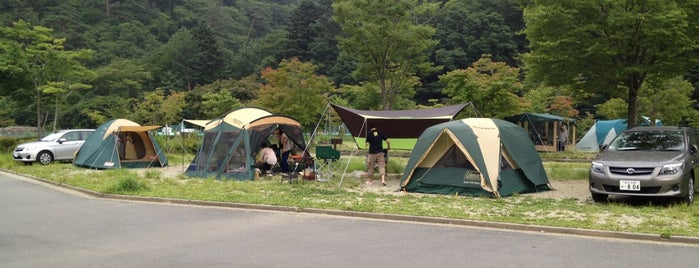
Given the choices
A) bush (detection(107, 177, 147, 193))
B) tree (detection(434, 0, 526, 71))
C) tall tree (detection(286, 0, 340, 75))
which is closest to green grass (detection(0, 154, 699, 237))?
bush (detection(107, 177, 147, 193))

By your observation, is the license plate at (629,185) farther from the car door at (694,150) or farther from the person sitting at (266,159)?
the person sitting at (266,159)

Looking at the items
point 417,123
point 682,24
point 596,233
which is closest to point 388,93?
point 417,123

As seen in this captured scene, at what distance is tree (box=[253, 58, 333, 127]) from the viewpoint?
96.1 feet

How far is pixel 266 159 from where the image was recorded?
1483 cm

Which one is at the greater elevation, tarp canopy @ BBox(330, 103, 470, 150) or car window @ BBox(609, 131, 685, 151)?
tarp canopy @ BBox(330, 103, 470, 150)

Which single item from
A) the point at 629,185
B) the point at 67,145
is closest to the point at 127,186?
the point at 67,145

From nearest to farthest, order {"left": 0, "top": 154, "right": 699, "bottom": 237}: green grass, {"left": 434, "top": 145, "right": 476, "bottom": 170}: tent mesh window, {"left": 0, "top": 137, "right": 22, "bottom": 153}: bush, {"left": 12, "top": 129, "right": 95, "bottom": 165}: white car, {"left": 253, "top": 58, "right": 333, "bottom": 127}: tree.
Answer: {"left": 0, "top": 154, "right": 699, "bottom": 237}: green grass, {"left": 434, "top": 145, "right": 476, "bottom": 170}: tent mesh window, {"left": 12, "top": 129, "right": 95, "bottom": 165}: white car, {"left": 0, "top": 137, "right": 22, "bottom": 153}: bush, {"left": 253, "top": 58, "right": 333, "bottom": 127}: tree

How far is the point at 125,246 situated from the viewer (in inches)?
259

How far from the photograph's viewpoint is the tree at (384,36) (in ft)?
89.3

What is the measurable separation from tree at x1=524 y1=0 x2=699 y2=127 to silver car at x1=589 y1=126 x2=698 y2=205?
10.6ft

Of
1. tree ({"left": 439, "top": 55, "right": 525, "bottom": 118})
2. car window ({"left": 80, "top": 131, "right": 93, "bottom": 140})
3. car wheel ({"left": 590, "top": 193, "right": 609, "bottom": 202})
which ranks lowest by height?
car wheel ({"left": 590, "top": 193, "right": 609, "bottom": 202})

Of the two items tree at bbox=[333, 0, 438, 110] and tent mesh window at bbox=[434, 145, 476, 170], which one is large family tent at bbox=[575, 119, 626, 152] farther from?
tent mesh window at bbox=[434, 145, 476, 170]

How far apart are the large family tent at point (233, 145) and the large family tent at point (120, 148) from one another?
358 cm

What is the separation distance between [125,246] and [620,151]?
28.2ft
